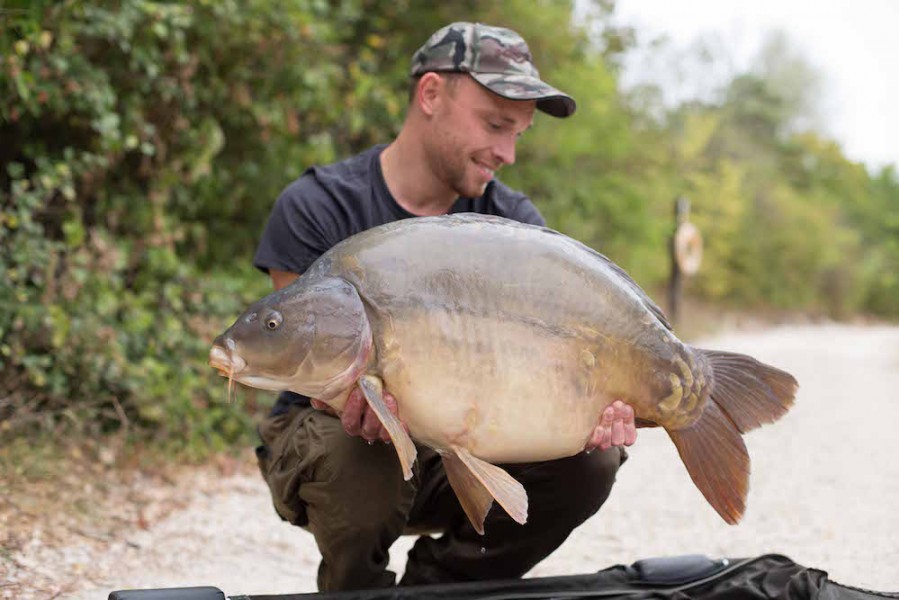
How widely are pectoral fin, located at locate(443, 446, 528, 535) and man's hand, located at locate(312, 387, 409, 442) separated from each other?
0.11 m

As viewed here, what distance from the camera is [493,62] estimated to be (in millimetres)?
2453

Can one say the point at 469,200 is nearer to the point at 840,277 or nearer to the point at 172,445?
the point at 172,445

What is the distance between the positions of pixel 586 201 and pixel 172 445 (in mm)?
Result: 6231

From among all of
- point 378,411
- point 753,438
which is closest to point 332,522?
point 378,411

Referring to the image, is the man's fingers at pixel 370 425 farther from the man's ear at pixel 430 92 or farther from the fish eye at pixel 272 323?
the man's ear at pixel 430 92

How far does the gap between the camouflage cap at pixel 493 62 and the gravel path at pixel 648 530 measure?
153 centimetres

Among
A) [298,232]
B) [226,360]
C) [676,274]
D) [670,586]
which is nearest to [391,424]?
[226,360]

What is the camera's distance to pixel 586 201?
32.2 feet

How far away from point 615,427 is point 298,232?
3.08ft

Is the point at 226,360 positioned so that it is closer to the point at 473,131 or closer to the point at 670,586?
the point at 473,131

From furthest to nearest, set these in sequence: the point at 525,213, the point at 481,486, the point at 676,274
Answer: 1. the point at 676,274
2. the point at 525,213
3. the point at 481,486

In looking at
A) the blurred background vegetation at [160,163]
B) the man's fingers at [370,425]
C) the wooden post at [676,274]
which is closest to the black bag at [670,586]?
the man's fingers at [370,425]

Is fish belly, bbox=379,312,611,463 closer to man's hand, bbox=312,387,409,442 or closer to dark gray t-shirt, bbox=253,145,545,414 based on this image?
man's hand, bbox=312,387,409,442

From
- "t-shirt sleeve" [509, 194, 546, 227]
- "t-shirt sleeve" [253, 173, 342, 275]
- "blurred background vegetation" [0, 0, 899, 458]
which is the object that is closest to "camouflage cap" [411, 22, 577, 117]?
"t-shirt sleeve" [509, 194, 546, 227]
